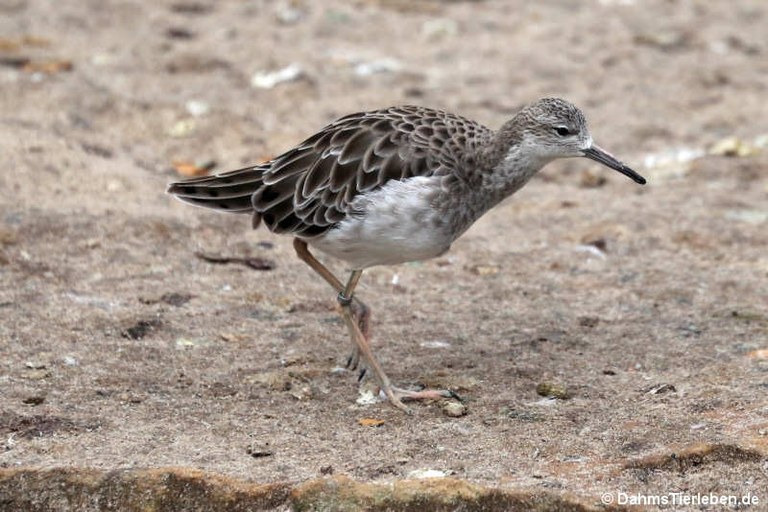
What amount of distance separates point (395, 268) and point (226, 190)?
172cm

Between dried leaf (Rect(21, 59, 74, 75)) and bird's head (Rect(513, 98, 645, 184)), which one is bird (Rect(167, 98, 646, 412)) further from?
dried leaf (Rect(21, 59, 74, 75))

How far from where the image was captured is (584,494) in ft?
17.4

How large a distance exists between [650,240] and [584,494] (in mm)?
3709

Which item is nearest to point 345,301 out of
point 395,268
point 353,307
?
point 353,307

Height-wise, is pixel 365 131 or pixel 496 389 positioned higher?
pixel 365 131

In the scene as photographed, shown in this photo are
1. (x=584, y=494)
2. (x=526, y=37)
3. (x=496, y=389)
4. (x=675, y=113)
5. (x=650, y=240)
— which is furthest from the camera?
(x=526, y=37)

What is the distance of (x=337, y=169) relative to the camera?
6.79 meters

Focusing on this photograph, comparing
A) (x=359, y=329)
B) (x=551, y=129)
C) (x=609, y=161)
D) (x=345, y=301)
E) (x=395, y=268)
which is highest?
(x=551, y=129)

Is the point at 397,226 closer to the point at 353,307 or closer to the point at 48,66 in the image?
the point at 353,307

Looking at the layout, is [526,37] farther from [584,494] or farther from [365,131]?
[584,494]

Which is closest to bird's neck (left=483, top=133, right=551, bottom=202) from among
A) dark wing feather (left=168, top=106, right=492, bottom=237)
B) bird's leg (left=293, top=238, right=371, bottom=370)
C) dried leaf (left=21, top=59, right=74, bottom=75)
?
dark wing feather (left=168, top=106, right=492, bottom=237)

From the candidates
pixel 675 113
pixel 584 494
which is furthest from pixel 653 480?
pixel 675 113

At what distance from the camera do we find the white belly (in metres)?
6.41

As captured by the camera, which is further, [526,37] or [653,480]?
[526,37]
